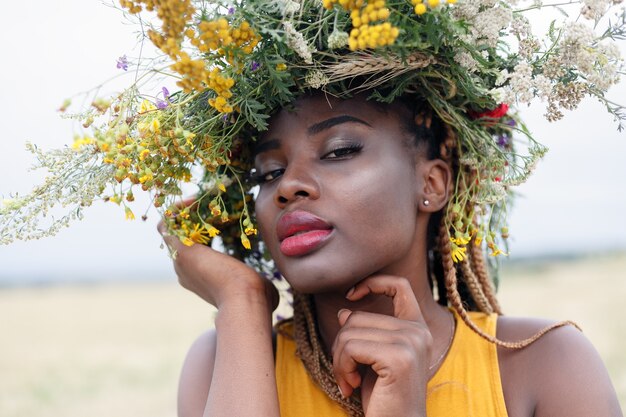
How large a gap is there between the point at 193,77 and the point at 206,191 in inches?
31.6

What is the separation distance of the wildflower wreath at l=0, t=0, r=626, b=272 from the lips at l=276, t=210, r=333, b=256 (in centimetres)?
18

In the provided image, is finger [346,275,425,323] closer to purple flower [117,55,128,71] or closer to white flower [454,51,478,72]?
white flower [454,51,478,72]

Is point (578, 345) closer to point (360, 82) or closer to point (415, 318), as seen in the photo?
point (415, 318)

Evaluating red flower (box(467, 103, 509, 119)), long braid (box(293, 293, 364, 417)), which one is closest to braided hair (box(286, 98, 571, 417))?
long braid (box(293, 293, 364, 417))

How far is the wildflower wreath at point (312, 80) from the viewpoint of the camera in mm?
2170

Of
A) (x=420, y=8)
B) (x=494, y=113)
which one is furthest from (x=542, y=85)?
(x=420, y=8)

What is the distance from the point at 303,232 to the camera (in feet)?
8.24

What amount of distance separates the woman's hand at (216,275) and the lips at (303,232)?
11.5 inches

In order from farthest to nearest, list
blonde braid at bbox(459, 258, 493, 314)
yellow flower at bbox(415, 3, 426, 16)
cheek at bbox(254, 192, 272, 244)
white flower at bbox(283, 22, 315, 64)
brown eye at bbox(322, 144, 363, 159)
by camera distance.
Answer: blonde braid at bbox(459, 258, 493, 314) < cheek at bbox(254, 192, 272, 244) < brown eye at bbox(322, 144, 363, 159) < white flower at bbox(283, 22, 315, 64) < yellow flower at bbox(415, 3, 426, 16)

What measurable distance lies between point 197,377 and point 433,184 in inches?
46.8

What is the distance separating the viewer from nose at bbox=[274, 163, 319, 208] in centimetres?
250

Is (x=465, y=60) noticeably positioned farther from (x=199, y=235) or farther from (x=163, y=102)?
(x=199, y=235)

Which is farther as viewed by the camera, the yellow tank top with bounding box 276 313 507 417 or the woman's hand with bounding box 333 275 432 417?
the yellow tank top with bounding box 276 313 507 417

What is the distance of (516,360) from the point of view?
2719mm
